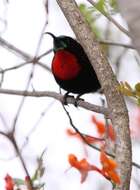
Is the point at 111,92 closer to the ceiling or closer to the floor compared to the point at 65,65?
closer to the floor

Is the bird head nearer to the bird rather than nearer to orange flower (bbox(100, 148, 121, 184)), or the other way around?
the bird

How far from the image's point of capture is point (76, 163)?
1418mm

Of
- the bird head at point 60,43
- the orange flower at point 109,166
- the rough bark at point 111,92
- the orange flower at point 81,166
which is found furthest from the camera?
the bird head at point 60,43

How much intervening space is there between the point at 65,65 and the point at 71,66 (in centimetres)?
3

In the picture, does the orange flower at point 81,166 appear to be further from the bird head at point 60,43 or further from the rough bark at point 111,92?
the bird head at point 60,43

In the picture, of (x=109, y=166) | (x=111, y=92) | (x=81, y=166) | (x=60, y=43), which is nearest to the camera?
(x=111, y=92)

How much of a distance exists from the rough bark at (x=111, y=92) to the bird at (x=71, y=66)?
1.01 m

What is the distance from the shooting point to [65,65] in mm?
2125

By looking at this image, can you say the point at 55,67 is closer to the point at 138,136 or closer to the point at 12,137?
the point at 12,137

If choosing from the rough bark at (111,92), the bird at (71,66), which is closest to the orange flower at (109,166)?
the rough bark at (111,92)

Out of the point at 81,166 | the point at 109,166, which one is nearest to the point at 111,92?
the point at 109,166

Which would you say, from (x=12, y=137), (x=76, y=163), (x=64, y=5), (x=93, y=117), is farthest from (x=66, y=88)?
(x=64, y=5)

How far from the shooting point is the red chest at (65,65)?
6.86ft

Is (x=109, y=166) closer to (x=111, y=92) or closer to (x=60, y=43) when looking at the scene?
(x=111, y=92)
